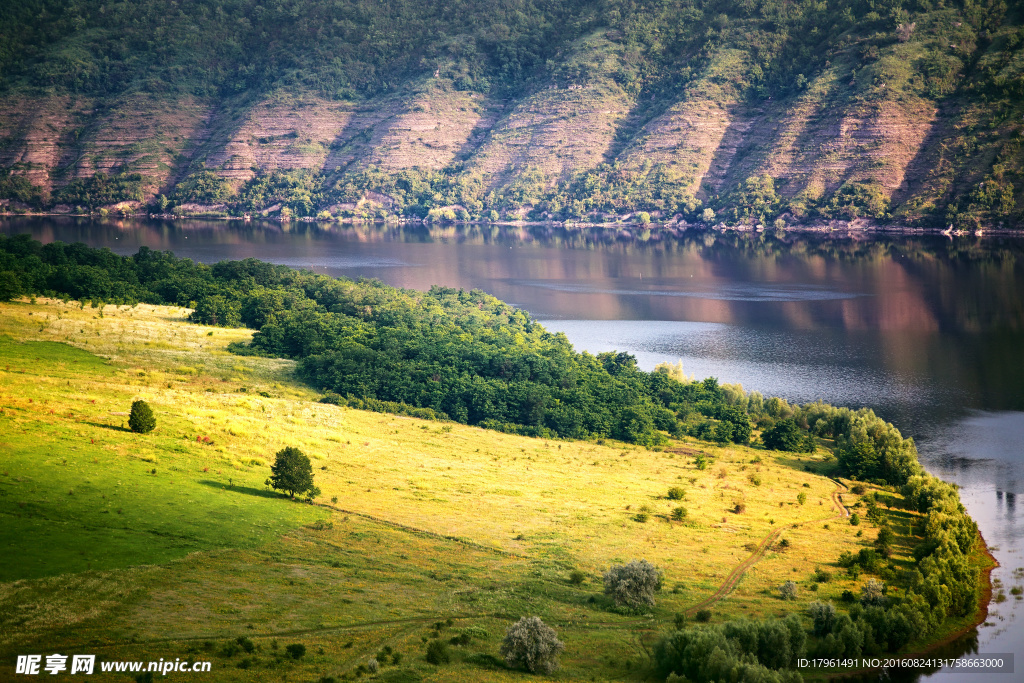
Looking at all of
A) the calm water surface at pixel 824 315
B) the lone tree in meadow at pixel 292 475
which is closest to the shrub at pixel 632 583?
the calm water surface at pixel 824 315

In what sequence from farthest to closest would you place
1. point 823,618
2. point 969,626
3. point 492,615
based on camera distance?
point 969,626 < point 823,618 < point 492,615

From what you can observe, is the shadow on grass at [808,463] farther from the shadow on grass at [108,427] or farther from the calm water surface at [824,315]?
the shadow on grass at [108,427]

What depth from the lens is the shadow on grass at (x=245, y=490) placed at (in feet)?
151

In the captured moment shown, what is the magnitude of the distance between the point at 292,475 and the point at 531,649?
1908 centimetres

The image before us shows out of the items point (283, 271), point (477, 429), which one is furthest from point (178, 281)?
point (477, 429)

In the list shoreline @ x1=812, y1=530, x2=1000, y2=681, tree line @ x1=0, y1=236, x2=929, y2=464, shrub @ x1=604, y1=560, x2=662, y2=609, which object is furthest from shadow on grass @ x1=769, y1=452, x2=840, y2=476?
shrub @ x1=604, y1=560, x2=662, y2=609

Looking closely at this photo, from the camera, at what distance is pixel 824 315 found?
119438mm

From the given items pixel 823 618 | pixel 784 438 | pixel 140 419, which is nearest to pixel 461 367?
pixel 784 438

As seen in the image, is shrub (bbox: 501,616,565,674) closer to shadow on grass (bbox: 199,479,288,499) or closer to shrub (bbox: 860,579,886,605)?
shrub (bbox: 860,579,886,605)

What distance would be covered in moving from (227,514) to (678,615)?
814 inches

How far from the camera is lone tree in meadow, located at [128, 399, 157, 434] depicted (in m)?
50.2

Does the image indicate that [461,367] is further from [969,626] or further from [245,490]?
[969,626]

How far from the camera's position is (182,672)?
93.8ft

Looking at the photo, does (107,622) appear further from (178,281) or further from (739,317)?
(739,317)
